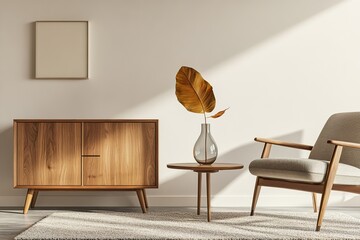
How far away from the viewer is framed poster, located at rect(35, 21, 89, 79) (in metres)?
5.23

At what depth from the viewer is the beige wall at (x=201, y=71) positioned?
5250 millimetres

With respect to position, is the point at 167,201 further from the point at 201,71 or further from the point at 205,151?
the point at 201,71

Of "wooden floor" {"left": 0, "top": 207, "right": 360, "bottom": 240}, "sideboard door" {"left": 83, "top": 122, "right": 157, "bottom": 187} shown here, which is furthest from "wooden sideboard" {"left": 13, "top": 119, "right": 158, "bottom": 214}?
"wooden floor" {"left": 0, "top": 207, "right": 360, "bottom": 240}

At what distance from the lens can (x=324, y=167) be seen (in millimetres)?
3787

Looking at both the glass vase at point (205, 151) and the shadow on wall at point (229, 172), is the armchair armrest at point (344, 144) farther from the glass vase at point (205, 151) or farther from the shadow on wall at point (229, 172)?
the shadow on wall at point (229, 172)

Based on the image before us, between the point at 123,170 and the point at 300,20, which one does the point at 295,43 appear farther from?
the point at 123,170

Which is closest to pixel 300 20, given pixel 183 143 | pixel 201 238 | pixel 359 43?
pixel 359 43

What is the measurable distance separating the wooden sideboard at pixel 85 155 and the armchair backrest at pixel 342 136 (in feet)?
4.29

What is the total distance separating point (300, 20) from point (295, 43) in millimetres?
215

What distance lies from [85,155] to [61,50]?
3.58 feet

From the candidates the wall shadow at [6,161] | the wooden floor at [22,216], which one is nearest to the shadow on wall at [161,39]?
the wall shadow at [6,161]

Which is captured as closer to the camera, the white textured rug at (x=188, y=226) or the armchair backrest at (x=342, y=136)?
the white textured rug at (x=188, y=226)

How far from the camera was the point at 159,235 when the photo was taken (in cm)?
351

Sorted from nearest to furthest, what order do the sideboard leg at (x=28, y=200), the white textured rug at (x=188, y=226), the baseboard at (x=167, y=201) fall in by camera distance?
the white textured rug at (x=188, y=226)
the sideboard leg at (x=28, y=200)
the baseboard at (x=167, y=201)
